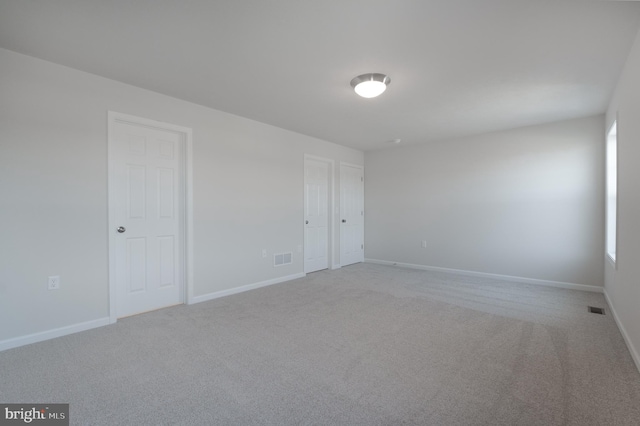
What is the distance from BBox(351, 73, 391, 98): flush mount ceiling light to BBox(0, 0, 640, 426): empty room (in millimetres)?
23

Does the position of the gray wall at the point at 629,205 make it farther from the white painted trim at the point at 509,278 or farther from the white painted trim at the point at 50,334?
the white painted trim at the point at 50,334

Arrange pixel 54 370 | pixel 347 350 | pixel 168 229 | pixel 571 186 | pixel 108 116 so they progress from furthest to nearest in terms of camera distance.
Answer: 1. pixel 571 186
2. pixel 168 229
3. pixel 108 116
4. pixel 347 350
5. pixel 54 370

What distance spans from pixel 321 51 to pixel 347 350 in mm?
2402

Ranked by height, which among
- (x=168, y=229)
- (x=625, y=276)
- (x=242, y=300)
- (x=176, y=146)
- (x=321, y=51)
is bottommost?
(x=242, y=300)

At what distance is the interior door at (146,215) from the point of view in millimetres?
3059

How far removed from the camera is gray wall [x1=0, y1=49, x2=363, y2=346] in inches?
96.3

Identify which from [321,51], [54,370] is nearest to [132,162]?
[54,370]

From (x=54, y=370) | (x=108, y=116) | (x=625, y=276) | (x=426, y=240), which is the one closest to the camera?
(x=54, y=370)

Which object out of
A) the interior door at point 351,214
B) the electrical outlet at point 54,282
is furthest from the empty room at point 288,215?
the interior door at point 351,214

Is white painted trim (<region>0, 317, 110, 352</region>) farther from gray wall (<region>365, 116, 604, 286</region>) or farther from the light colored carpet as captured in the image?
gray wall (<region>365, 116, 604, 286</region>)

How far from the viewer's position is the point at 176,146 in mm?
3541

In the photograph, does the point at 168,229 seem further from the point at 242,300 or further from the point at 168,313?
the point at 242,300

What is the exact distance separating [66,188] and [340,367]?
2.81m

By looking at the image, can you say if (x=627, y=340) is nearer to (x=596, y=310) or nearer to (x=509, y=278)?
(x=596, y=310)
